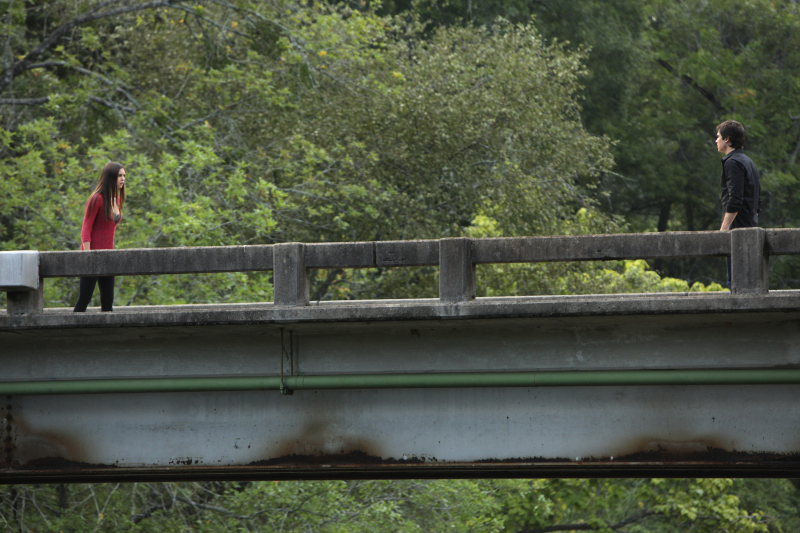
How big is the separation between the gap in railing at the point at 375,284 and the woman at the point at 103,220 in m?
9.21

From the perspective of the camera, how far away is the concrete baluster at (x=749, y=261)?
5754 mm

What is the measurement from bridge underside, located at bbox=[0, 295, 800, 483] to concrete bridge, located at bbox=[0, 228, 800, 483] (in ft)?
0.05

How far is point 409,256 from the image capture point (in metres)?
6.30

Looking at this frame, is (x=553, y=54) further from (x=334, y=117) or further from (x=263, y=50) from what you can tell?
(x=263, y=50)

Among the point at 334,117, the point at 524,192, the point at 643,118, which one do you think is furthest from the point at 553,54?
the point at 643,118

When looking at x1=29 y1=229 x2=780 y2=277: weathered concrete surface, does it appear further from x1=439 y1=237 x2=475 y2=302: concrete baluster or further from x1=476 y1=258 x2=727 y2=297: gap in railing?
x1=476 y1=258 x2=727 y2=297: gap in railing

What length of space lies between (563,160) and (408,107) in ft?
12.9

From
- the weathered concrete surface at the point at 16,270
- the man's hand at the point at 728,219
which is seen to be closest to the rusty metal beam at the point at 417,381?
the weathered concrete surface at the point at 16,270

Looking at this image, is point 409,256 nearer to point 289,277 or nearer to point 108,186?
point 289,277

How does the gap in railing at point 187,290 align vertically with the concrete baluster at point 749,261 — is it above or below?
below

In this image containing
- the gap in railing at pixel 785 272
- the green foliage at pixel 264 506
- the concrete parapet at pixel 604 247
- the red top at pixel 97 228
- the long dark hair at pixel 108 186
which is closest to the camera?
the concrete parapet at pixel 604 247

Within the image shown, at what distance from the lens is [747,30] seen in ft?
105

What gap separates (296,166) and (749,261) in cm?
1034

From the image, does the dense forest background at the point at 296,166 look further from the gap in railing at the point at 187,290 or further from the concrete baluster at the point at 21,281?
the concrete baluster at the point at 21,281
